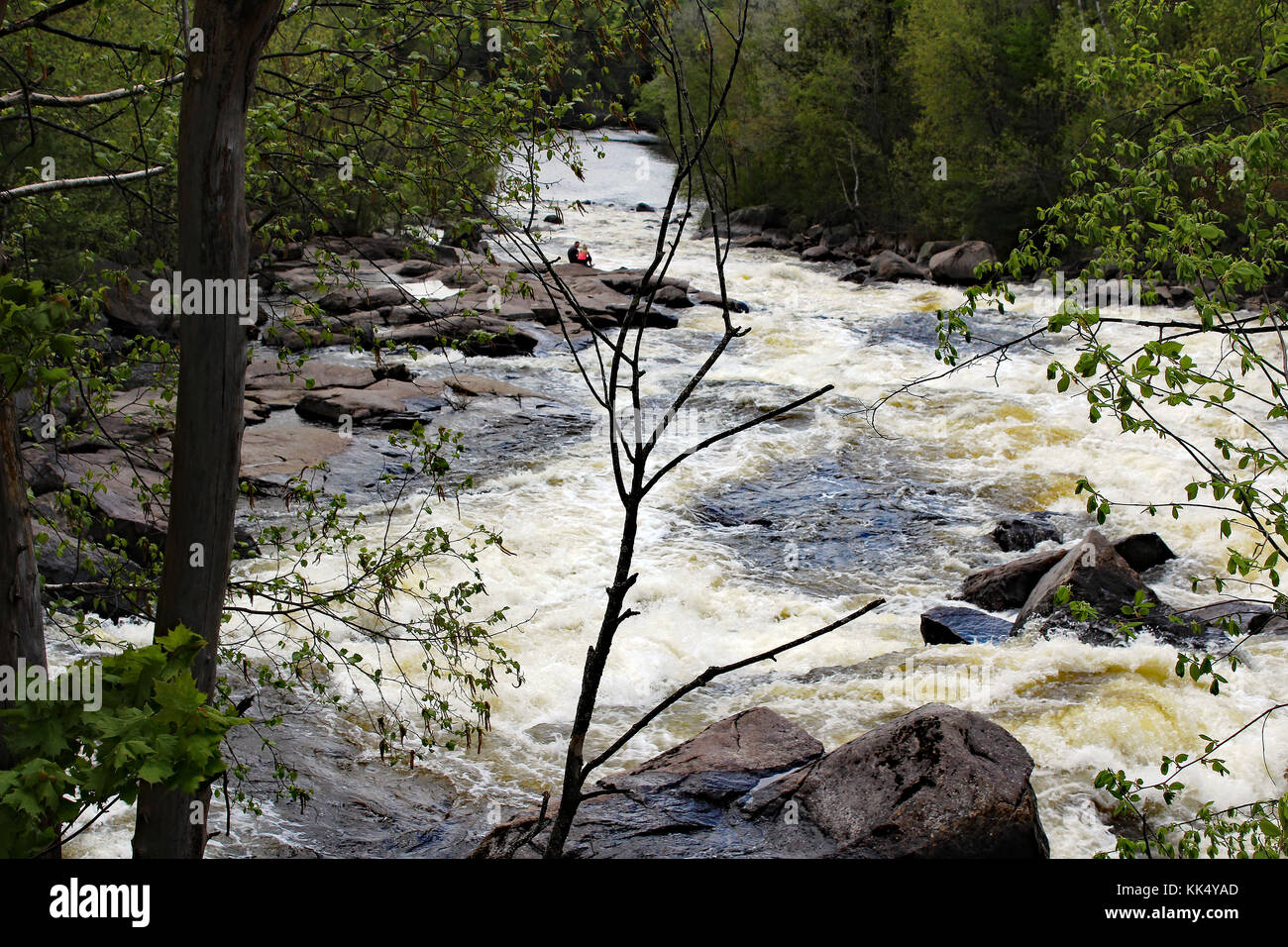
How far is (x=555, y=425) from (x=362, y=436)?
2.75 metres

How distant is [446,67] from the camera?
5398 millimetres

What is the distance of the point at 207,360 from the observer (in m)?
3.33

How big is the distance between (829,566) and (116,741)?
894 cm

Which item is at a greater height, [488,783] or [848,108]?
[848,108]

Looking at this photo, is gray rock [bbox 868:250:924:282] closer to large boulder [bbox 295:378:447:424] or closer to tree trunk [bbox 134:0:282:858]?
large boulder [bbox 295:378:447:424]

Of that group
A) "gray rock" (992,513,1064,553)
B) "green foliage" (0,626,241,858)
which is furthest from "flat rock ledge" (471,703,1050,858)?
"gray rock" (992,513,1064,553)

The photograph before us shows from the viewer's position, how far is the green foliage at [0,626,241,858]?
2.50m

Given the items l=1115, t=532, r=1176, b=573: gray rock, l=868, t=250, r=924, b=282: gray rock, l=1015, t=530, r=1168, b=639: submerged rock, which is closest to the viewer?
l=1015, t=530, r=1168, b=639: submerged rock
